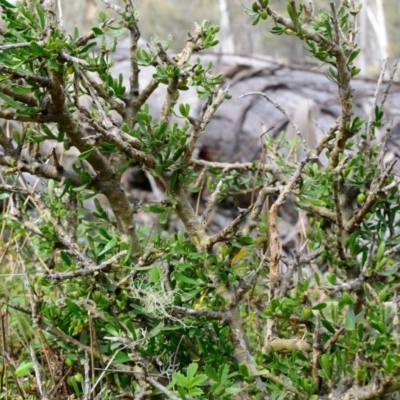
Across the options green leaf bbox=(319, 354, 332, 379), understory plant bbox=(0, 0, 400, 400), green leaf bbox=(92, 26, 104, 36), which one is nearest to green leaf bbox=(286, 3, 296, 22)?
understory plant bbox=(0, 0, 400, 400)

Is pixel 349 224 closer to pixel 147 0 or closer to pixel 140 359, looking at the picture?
pixel 140 359

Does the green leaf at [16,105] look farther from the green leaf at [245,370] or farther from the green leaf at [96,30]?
the green leaf at [245,370]

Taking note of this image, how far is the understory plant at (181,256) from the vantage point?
0.82 meters

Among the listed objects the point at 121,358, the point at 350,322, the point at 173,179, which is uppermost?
the point at 173,179

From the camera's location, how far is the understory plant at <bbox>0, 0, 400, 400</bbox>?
820mm

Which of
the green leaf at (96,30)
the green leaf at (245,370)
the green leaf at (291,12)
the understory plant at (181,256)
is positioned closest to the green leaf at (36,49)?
the understory plant at (181,256)

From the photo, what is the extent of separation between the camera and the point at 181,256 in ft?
3.44

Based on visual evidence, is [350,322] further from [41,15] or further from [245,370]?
[41,15]

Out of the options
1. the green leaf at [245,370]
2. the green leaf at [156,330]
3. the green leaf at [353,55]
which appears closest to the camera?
the green leaf at [245,370]

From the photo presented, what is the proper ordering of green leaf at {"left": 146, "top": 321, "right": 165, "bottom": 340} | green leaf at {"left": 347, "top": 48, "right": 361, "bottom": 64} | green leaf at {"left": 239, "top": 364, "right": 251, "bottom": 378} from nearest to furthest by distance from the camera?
green leaf at {"left": 239, "top": 364, "right": 251, "bottom": 378}, green leaf at {"left": 146, "top": 321, "right": 165, "bottom": 340}, green leaf at {"left": 347, "top": 48, "right": 361, "bottom": 64}

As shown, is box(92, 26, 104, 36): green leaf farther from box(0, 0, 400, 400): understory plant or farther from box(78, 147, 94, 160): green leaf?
box(78, 147, 94, 160): green leaf

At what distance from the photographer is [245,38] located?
18.3 meters

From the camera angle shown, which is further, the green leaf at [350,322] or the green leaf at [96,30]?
the green leaf at [96,30]

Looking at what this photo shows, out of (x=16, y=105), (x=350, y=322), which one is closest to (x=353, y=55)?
(x=350, y=322)
